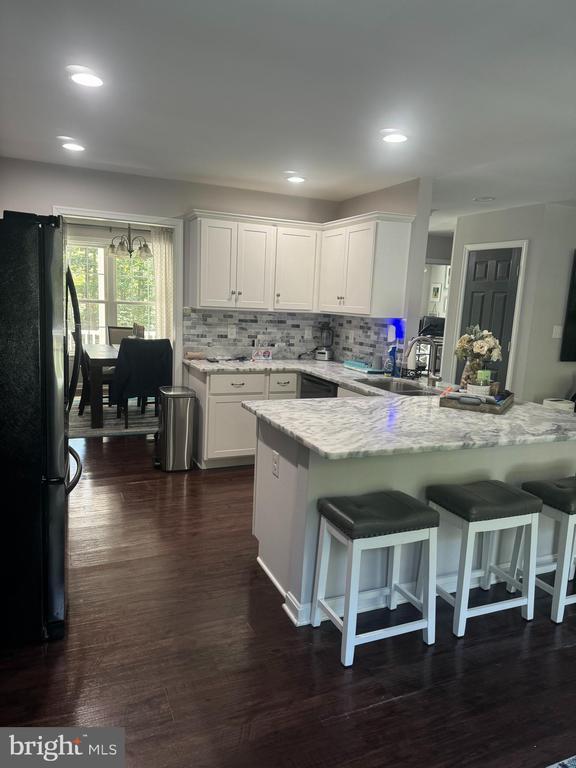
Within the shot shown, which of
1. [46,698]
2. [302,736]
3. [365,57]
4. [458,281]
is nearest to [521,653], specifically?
[302,736]

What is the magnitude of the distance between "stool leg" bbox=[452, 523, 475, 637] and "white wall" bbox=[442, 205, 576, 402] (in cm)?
377

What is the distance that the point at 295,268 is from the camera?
484 centimetres

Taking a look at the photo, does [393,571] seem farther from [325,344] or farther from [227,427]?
[325,344]

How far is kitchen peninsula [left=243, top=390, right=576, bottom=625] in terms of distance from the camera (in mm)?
2291

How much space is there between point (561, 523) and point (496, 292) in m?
3.93

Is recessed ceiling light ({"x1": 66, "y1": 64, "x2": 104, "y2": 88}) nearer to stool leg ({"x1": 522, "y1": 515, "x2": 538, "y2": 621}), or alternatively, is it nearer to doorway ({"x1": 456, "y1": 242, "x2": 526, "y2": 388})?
stool leg ({"x1": 522, "y1": 515, "x2": 538, "y2": 621})

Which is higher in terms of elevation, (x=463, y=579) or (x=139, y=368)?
(x=139, y=368)

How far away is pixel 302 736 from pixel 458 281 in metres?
5.63

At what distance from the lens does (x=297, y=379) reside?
4629 mm

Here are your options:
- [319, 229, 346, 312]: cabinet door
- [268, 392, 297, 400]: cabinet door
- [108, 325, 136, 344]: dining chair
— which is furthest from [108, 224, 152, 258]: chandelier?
[268, 392, 297, 400]: cabinet door

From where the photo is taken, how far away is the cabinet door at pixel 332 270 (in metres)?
4.62

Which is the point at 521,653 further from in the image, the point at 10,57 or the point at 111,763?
the point at 10,57

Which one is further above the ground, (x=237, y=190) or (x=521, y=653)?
(x=237, y=190)

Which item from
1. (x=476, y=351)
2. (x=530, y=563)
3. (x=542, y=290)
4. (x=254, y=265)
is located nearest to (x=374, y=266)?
(x=254, y=265)
